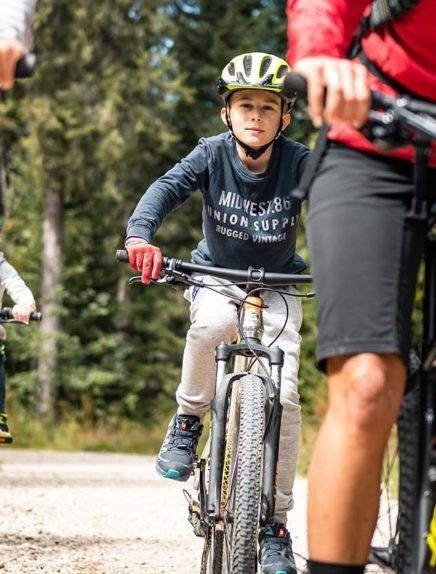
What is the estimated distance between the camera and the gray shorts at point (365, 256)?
2346 millimetres

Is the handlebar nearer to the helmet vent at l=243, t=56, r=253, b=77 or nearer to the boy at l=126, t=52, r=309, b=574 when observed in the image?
the boy at l=126, t=52, r=309, b=574

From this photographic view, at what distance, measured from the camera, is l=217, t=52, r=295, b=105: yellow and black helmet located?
4902 millimetres

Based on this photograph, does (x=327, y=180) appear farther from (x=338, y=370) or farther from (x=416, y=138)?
(x=338, y=370)

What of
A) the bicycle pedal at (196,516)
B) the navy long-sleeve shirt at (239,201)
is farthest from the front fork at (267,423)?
the navy long-sleeve shirt at (239,201)

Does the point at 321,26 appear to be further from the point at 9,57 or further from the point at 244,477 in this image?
the point at 244,477

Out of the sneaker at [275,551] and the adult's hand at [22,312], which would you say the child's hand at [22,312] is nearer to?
the adult's hand at [22,312]

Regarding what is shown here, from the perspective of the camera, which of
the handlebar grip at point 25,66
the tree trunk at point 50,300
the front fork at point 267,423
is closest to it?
the handlebar grip at point 25,66

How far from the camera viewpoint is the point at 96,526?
24.1 feet

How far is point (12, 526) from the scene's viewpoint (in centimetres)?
705

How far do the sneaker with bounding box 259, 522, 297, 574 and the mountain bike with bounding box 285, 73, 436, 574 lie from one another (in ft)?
5.05

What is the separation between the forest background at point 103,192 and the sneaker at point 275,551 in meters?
14.8

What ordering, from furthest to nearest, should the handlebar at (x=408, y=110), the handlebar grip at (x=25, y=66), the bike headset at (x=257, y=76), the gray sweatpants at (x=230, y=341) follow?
the bike headset at (x=257, y=76), the gray sweatpants at (x=230, y=341), the handlebar grip at (x=25, y=66), the handlebar at (x=408, y=110)

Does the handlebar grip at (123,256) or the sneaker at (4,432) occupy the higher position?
the handlebar grip at (123,256)

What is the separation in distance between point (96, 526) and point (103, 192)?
2166 centimetres
